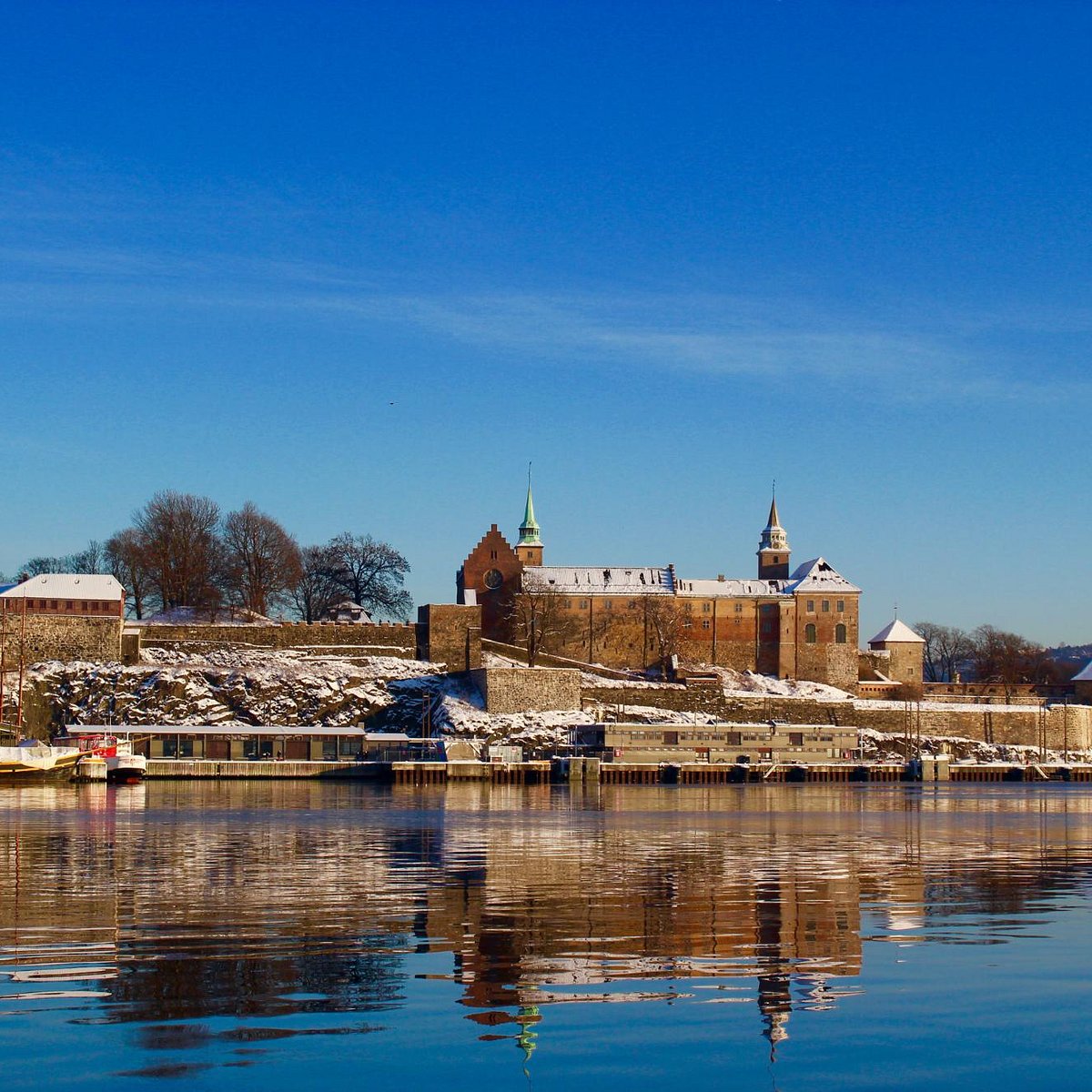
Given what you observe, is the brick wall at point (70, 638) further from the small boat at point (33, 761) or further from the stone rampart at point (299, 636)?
the small boat at point (33, 761)

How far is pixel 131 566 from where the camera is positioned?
347 ft

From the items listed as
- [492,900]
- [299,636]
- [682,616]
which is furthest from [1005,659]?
[492,900]

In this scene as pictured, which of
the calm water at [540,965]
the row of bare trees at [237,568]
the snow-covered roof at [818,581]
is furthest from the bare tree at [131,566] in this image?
the calm water at [540,965]

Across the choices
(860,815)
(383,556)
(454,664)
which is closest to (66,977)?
(860,815)

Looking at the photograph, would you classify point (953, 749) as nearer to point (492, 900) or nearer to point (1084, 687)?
point (1084, 687)

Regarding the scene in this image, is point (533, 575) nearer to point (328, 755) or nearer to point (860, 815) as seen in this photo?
point (328, 755)

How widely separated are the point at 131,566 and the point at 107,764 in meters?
37.9

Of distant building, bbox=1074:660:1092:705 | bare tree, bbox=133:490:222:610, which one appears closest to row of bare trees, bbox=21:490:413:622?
bare tree, bbox=133:490:222:610

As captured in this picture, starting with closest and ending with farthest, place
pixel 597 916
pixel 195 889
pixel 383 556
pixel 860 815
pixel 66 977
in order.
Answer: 1. pixel 66 977
2. pixel 597 916
3. pixel 195 889
4. pixel 860 815
5. pixel 383 556

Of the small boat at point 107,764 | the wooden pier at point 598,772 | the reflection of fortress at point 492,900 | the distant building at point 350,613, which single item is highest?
the distant building at point 350,613

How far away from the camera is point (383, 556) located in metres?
112

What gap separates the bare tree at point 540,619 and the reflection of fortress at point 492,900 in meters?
64.9

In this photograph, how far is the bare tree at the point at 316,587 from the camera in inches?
4402

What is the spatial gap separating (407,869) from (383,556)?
87935mm
